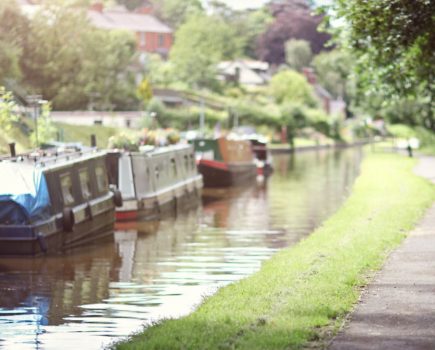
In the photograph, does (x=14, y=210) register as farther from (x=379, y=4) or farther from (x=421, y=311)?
(x=421, y=311)

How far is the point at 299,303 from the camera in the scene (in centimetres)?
1514

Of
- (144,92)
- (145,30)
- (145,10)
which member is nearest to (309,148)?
(144,92)

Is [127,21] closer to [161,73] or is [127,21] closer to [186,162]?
[161,73]

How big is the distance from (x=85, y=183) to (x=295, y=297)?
15233 millimetres

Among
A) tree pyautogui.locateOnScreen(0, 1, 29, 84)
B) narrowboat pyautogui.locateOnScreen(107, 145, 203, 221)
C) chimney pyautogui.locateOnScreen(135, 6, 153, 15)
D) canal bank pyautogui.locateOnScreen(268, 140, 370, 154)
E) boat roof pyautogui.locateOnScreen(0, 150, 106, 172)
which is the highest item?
chimney pyautogui.locateOnScreen(135, 6, 153, 15)

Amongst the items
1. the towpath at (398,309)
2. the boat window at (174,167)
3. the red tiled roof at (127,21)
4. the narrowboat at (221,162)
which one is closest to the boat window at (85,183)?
the towpath at (398,309)

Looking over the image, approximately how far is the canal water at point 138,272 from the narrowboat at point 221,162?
11.0 m

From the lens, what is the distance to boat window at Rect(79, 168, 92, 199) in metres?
30.0

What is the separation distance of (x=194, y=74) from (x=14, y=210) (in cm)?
10647

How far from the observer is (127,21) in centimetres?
15700

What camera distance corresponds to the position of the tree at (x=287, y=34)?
17612 cm

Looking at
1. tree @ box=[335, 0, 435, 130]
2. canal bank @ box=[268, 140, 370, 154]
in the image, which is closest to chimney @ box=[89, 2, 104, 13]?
canal bank @ box=[268, 140, 370, 154]

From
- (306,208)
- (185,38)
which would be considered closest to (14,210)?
(306,208)

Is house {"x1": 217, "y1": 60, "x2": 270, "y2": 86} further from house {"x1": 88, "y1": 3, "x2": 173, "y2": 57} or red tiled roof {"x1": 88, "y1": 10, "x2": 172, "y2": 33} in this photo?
red tiled roof {"x1": 88, "y1": 10, "x2": 172, "y2": 33}
